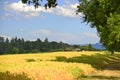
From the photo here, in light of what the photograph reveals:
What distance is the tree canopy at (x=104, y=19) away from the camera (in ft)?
151

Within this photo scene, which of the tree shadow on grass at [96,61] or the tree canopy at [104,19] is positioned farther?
the tree shadow on grass at [96,61]

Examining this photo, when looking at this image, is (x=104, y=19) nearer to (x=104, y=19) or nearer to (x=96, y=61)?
(x=104, y=19)

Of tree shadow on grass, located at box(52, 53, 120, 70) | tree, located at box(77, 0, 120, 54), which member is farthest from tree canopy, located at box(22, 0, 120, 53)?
tree shadow on grass, located at box(52, 53, 120, 70)

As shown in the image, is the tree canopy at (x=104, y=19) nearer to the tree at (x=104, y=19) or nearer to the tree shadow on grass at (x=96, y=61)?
the tree at (x=104, y=19)

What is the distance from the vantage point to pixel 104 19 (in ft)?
169

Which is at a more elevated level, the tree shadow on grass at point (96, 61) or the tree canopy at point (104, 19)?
the tree canopy at point (104, 19)

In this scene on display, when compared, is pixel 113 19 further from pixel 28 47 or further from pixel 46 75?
pixel 28 47

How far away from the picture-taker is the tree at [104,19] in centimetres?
4612

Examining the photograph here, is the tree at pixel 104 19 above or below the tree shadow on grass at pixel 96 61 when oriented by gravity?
above

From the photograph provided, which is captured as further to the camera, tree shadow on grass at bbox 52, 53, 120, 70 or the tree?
tree shadow on grass at bbox 52, 53, 120, 70

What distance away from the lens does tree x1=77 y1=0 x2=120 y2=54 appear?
46.1m

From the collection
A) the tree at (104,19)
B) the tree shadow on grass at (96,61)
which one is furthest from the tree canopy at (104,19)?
the tree shadow on grass at (96,61)

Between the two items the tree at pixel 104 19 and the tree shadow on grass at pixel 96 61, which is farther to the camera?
the tree shadow on grass at pixel 96 61

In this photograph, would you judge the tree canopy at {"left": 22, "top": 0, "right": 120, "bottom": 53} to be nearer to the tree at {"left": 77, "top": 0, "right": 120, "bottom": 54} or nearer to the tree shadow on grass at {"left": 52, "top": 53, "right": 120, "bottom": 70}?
the tree at {"left": 77, "top": 0, "right": 120, "bottom": 54}
